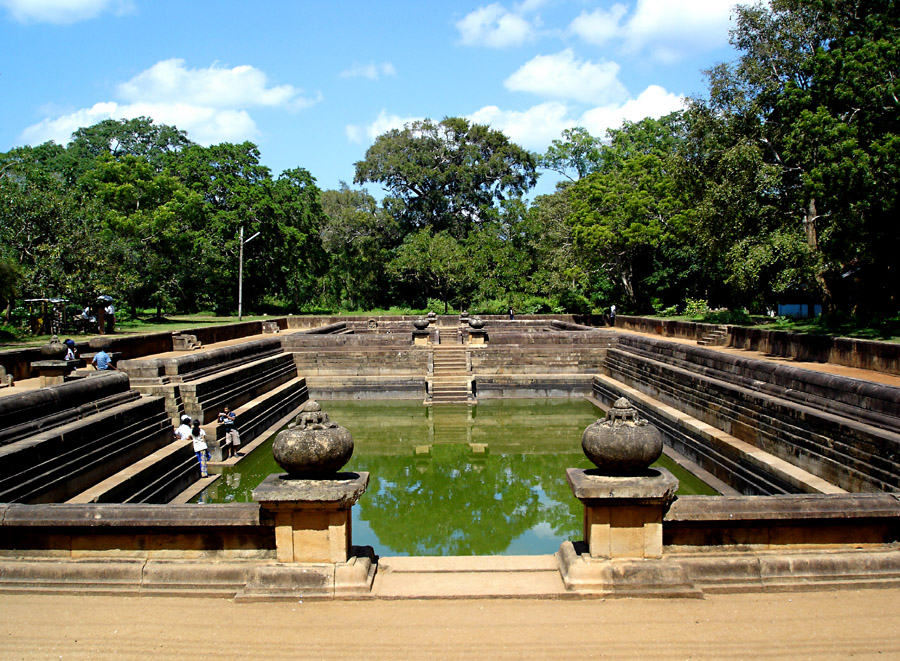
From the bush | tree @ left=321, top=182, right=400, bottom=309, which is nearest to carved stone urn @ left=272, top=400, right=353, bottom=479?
the bush

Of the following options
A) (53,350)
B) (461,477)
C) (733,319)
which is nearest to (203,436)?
(53,350)

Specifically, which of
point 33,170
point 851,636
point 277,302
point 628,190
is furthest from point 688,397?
point 277,302

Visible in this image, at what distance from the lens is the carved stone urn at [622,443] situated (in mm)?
4074

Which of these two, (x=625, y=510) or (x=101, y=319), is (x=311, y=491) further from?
(x=101, y=319)

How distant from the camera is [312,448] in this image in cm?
409

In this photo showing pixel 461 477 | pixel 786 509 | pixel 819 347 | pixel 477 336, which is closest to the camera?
pixel 786 509

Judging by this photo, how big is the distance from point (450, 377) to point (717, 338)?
8.22 meters

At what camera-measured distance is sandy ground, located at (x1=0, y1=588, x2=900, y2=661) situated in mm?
3555

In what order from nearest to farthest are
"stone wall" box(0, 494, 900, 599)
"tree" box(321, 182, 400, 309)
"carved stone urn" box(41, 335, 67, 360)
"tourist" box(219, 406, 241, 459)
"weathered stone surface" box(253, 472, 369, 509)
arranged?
"weathered stone surface" box(253, 472, 369, 509) < "stone wall" box(0, 494, 900, 599) < "tourist" box(219, 406, 241, 459) < "carved stone urn" box(41, 335, 67, 360) < "tree" box(321, 182, 400, 309)

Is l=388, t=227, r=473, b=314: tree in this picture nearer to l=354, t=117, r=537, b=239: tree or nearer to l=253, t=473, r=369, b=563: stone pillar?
l=354, t=117, r=537, b=239: tree

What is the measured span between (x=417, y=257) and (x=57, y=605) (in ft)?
129

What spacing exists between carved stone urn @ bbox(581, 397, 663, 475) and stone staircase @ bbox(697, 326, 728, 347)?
16.2m

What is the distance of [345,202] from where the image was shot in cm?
5334

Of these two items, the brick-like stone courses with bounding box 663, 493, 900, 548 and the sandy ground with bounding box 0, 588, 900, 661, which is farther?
the brick-like stone courses with bounding box 663, 493, 900, 548
